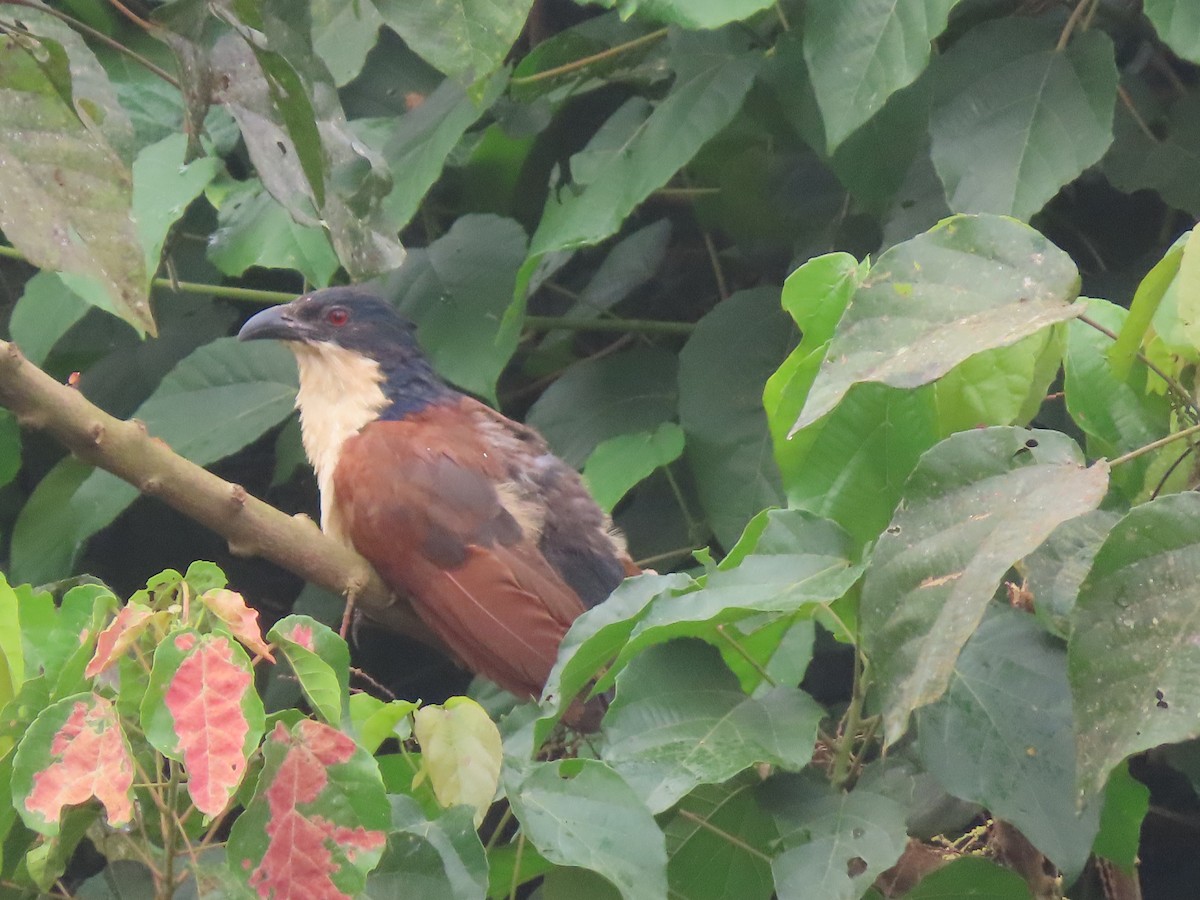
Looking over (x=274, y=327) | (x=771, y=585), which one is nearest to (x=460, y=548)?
(x=274, y=327)

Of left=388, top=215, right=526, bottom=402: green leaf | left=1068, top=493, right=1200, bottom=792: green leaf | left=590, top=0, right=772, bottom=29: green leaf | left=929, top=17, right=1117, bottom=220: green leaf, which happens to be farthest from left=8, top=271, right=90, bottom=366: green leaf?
left=1068, top=493, right=1200, bottom=792: green leaf

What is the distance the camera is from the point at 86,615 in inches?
46.5

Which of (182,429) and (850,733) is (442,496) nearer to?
(182,429)

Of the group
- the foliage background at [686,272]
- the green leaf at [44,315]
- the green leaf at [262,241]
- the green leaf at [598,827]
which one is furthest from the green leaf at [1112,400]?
the green leaf at [44,315]

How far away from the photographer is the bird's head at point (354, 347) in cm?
276

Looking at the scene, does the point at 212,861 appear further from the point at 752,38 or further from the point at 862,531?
the point at 752,38

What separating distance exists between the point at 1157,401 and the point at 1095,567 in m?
0.37

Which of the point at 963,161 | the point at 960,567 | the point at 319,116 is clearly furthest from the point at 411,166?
the point at 960,567

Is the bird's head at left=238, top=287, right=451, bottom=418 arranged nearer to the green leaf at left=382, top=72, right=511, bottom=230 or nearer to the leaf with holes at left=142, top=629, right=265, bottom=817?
the green leaf at left=382, top=72, right=511, bottom=230

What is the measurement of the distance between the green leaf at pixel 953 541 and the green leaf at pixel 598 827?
0.25 meters

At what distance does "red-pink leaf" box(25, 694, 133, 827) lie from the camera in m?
0.97

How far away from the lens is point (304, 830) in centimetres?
100

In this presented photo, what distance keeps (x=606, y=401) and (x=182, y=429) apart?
832mm

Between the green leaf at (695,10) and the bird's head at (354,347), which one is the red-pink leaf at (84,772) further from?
the bird's head at (354,347)
